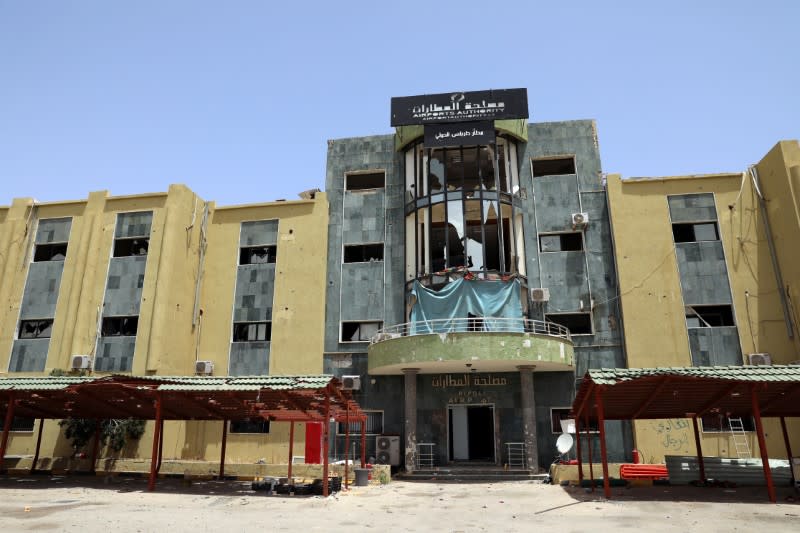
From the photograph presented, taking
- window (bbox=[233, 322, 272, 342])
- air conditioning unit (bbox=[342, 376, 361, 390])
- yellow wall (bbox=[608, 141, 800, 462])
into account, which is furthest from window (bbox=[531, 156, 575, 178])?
window (bbox=[233, 322, 272, 342])

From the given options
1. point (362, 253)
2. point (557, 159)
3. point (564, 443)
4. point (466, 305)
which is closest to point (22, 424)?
point (362, 253)

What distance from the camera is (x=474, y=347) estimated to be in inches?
961

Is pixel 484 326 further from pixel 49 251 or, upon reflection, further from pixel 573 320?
pixel 49 251

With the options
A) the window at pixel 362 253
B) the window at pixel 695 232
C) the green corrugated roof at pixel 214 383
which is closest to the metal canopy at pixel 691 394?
the green corrugated roof at pixel 214 383

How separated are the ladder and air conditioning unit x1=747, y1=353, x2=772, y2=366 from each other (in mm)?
2711

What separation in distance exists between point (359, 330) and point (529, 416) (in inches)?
389

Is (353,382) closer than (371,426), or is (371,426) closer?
(371,426)

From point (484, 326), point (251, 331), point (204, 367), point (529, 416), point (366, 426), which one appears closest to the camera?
point (529, 416)

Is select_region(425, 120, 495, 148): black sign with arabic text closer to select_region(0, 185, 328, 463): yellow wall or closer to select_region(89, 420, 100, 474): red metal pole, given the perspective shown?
select_region(0, 185, 328, 463): yellow wall

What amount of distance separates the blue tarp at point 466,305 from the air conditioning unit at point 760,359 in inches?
418

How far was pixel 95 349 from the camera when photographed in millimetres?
29422

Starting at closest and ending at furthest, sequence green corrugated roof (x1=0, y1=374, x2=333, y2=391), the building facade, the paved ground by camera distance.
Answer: the paved ground, green corrugated roof (x1=0, y1=374, x2=333, y2=391), the building facade

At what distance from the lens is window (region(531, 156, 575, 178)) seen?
31.1 metres

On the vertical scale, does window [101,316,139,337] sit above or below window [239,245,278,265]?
below
